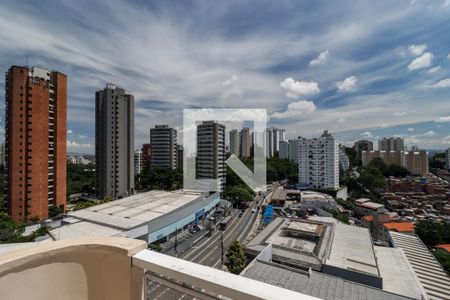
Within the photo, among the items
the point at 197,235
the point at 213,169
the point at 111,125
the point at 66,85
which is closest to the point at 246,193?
the point at 213,169

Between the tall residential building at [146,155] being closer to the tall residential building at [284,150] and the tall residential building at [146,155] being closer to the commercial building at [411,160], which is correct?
the tall residential building at [284,150]

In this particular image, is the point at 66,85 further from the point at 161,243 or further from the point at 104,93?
the point at 161,243

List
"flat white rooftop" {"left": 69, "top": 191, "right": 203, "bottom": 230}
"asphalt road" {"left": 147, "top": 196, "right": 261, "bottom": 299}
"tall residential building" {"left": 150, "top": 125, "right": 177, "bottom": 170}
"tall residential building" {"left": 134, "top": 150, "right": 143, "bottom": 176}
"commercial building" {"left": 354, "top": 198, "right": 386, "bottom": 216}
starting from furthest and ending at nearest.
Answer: "tall residential building" {"left": 134, "top": 150, "right": 143, "bottom": 176} < "tall residential building" {"left": 150, "top": 125, "right": 177, "bottom": 170} < "commercial building" {"left": 354, "top": 198, "right": 386, "bottom": 216} < "flat white rooftop" {"left": 69, "top": 191, "right": 203, "bottom": 230} < "asphalt road" {"left": 147, "top": 196, "right": 261, "bottom": 299}

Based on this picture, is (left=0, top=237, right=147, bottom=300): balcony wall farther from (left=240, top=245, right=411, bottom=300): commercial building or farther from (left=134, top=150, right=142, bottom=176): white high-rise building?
(left=134, top=150, right=142, bottom=176): white high-rise building

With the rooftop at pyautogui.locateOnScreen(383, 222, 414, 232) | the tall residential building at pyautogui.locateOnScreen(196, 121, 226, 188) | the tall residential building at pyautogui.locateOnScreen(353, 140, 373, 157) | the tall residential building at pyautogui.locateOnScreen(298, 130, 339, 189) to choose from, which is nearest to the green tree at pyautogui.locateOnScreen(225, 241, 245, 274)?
the rooftop at pyautogui.locateOnScreen(383, 222, 414, 232)

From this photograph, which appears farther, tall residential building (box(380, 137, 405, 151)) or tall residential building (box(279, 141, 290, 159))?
tall residential building (box(380, 137, 405, 151))

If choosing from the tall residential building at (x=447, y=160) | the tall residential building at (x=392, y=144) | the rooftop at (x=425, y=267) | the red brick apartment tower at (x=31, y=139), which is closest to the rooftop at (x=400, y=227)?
the rooftop at (x=425, y=267)

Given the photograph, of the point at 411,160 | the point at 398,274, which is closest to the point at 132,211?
the point at 398,274
